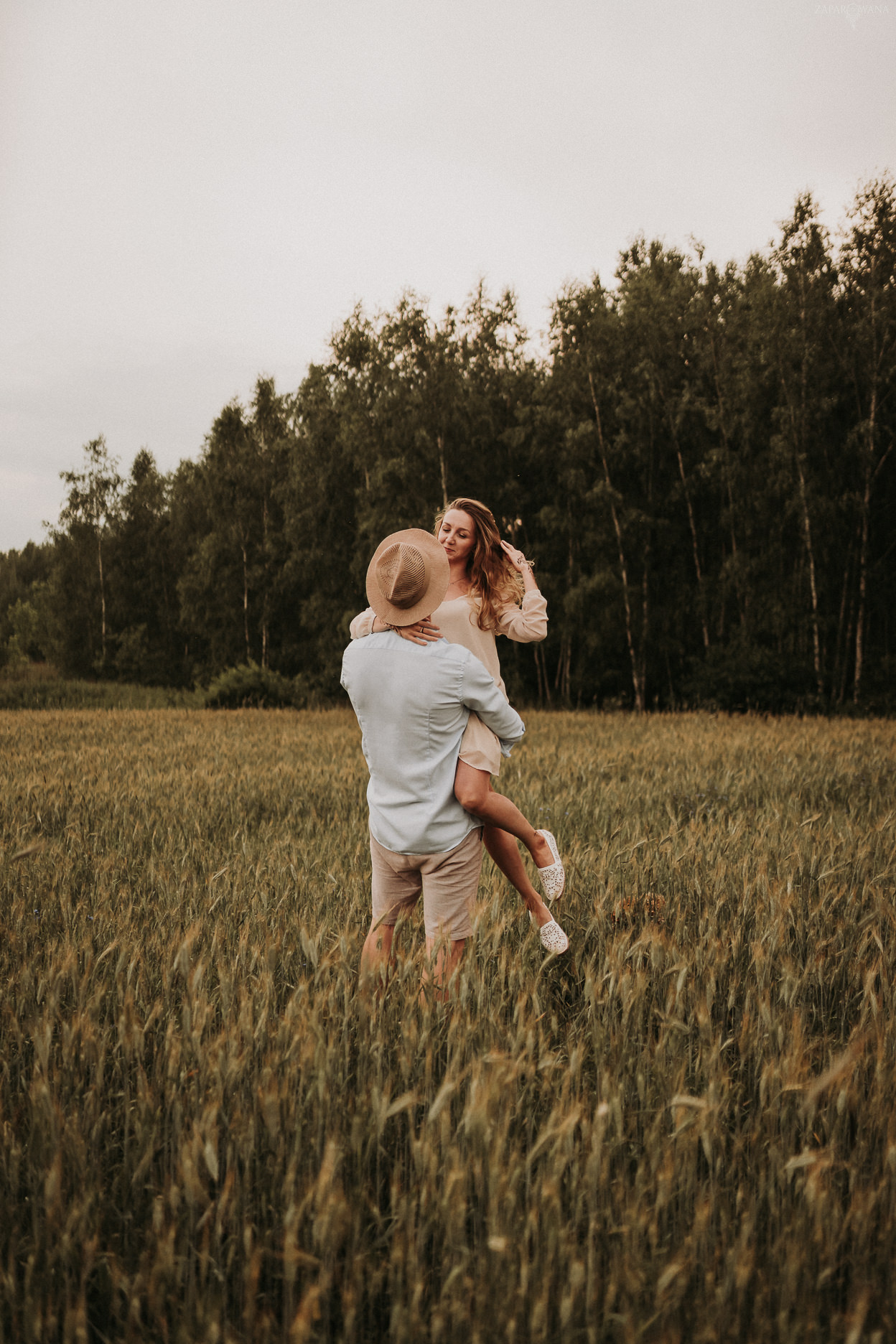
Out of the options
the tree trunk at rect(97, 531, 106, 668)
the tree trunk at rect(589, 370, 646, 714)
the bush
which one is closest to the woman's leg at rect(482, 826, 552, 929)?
the bush

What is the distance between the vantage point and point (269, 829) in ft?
18.5

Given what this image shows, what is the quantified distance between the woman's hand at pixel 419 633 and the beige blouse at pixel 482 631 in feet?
0.59

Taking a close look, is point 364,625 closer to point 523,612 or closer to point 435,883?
point 523,612

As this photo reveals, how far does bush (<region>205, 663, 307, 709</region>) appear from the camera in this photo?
21.7 metres

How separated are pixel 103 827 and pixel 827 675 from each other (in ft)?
61.3

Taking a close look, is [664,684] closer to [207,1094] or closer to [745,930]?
[745,930]

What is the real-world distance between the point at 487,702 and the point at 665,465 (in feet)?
73.5

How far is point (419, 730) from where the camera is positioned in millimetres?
2695

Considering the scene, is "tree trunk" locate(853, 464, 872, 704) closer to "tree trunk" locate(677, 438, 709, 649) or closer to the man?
"tree trunk" locate(677, 438, 709, 649)

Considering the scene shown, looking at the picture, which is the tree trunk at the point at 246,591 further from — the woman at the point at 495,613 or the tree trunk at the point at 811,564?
the woman at the point at 495,613

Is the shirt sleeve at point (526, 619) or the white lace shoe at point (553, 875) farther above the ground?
the shirt sleeve at point (526, 619)

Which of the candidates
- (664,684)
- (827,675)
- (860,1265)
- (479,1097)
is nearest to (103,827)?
(479,1097)

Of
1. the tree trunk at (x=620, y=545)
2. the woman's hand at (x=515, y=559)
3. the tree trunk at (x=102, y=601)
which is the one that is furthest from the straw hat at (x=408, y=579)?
the tree trunk at (x=102, y=601)

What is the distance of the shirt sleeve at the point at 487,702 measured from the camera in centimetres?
271
